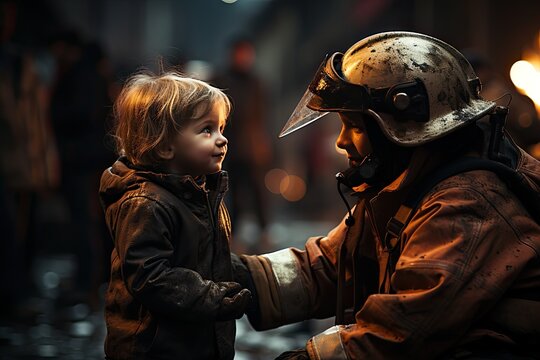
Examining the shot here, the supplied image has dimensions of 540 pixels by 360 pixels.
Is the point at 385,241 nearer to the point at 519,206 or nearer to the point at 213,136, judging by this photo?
the point at 519,206

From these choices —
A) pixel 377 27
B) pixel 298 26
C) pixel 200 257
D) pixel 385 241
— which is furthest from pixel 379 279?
pixel 298 26

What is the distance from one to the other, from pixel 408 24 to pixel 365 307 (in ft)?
25.3

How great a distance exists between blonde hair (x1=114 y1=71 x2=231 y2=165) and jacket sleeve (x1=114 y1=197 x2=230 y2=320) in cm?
28

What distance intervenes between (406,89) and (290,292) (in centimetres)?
106

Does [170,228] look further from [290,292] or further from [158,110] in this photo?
[290,292]

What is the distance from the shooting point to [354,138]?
3795mm

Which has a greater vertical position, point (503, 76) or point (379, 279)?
point (379, 279)

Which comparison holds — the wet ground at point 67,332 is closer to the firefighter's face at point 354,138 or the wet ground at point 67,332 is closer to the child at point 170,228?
the child at point 170,228

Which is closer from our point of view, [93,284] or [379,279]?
[379,279]

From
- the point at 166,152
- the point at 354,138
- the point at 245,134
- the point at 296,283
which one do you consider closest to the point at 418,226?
the point at 354,138

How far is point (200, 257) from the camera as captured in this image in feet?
12.1

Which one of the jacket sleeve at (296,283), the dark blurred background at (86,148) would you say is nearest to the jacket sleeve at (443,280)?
→ the jacket sleeve at (296,283)

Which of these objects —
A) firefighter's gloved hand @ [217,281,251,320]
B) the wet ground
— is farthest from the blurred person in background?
firefighter's gloved hand @ [217,281,251,320]

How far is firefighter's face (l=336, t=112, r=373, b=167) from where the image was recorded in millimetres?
3758
